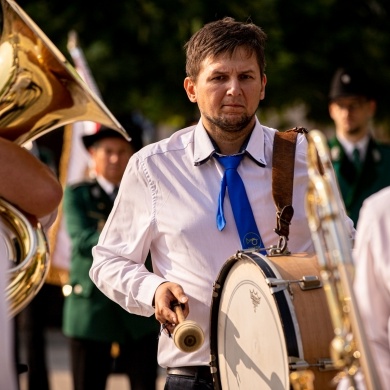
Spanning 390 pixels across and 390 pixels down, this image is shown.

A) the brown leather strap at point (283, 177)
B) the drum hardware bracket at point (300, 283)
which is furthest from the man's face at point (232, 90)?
the drum hardware bracket at point (300, 283)

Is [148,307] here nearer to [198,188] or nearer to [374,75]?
[198,188]

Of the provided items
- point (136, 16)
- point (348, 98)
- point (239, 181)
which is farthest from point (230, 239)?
point (136, 16)

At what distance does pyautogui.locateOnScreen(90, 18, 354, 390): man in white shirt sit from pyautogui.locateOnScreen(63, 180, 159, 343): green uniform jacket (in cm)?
237

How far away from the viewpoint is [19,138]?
199 inches

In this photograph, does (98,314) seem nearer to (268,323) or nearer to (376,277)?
(268,323)

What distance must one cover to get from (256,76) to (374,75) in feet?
26.9

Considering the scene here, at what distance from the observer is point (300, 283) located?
4.06 metres

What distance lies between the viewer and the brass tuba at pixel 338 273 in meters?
2.96

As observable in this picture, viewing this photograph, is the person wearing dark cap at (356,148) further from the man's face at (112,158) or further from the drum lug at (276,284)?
the drum lug at (276,284)

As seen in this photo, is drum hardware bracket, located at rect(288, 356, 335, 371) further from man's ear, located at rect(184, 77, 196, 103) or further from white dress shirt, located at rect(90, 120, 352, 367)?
man's ear, located at rect(184, 77, 196, 103)

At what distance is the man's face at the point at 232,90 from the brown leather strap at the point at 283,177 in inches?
6.0

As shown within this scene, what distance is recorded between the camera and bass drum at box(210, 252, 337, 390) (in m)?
3.96

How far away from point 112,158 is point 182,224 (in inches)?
125

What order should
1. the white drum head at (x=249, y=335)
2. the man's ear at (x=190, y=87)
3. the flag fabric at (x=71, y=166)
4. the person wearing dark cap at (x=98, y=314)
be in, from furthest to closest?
the flag fabric at (x=71, y=166), the person wearing dark cap at (x=98, y=314), the man's ear at (x=190, y=87), the white drum head at (x=249, y=335)
